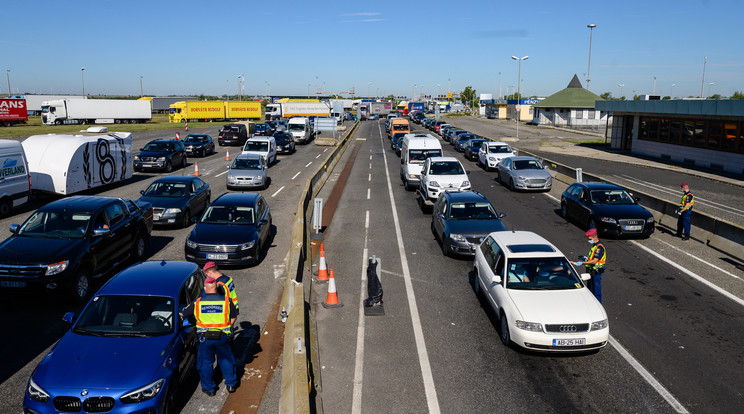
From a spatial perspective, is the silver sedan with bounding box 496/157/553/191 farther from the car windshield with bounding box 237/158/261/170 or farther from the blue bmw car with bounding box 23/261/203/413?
the blue bmw car with bounding box 23/261/203/413

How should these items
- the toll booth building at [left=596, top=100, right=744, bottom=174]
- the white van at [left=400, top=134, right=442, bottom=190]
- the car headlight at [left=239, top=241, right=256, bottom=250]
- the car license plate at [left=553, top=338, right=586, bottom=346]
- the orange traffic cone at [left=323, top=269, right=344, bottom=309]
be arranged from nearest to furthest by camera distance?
the car license plate at [left=553, top=338, right=586, bottom=346] → the orange traffic cone at [left=323, top=269, right=344, bottom=309] → the car headlight at [left=239, top=241, right=256, bottom=250] → the white van at [left=400, top=134, right=442, bottom=190] → the toll booth building at [left=596, top=100, right=744, bottom=174]

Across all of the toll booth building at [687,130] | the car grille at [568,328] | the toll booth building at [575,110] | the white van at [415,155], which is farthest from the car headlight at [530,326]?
the toll booth building at [575,110]

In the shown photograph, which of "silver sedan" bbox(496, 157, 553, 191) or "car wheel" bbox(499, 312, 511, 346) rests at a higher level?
"silver sedan" bbox(496, 157, 553, 191)

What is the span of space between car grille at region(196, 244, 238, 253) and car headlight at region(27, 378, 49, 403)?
21.3 ft

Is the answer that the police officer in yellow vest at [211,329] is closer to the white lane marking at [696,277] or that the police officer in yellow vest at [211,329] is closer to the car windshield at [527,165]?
the white lane marking at [696,277]

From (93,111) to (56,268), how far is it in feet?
233

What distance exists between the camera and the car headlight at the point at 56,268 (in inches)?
391

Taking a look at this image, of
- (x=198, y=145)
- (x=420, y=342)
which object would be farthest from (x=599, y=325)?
(x=198, y=145)

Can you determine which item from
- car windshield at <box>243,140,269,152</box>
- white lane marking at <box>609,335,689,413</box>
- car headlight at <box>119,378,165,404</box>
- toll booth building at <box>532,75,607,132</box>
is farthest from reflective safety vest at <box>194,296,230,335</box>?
toll booth building at <box>532,75,607,132</box>

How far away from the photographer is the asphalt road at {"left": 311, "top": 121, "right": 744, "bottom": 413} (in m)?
7.45

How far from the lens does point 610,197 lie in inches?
685

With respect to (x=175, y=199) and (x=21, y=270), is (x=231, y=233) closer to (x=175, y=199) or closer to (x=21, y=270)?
(x=21, y=270)

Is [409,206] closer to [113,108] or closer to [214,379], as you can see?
[214,379]

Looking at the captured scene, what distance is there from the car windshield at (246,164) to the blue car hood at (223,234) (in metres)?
11.6
